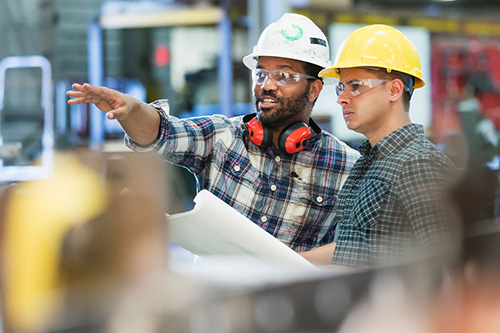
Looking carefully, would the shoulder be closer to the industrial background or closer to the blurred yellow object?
the blurred yellow object

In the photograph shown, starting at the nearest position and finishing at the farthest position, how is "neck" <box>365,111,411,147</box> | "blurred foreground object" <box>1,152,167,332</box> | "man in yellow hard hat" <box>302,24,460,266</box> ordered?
"blurred foreground object" <box>1,152,167,332</box> < "man in yellow hard hat" <box>302,24,460,266</box> < "neck" <box>365,111,411,147</box>

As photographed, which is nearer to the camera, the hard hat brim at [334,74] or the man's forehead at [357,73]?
the man's forehead at [357,73]

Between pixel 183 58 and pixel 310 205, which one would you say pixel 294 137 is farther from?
pixel 183 58

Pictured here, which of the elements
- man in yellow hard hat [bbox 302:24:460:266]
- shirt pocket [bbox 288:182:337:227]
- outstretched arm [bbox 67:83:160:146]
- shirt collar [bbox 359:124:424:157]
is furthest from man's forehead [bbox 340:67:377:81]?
outstretched arm [bbox 67:83:160:146]

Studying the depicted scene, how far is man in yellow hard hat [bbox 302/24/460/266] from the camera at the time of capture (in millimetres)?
1780

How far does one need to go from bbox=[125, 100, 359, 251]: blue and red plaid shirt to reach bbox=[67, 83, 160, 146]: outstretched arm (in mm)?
47

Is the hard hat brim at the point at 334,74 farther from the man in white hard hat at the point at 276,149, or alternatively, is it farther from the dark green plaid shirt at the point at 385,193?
the dark green plaid shirt at the point at 385,193

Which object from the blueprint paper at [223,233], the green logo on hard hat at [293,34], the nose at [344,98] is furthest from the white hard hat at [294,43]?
the blueprint paper at [223,233]

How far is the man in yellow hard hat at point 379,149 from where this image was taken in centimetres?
178

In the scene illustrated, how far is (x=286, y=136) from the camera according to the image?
2449 mm

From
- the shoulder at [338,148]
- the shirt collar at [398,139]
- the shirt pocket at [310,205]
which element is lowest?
the shirt pocket at [310,205]

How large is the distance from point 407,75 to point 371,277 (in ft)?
5.86

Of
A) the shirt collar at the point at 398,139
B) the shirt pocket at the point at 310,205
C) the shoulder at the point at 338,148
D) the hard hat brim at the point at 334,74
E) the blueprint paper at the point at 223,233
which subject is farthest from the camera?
the shoulder at the point at 338,148

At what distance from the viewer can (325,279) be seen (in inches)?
18.3
